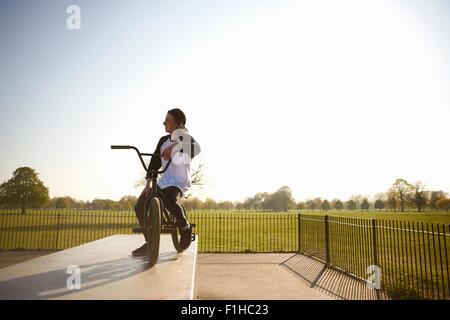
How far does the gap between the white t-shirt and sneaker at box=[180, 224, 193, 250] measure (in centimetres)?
55

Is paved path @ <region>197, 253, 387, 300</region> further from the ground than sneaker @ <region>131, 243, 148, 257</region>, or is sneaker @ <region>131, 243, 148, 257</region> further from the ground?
sneaker @ <region>131, 243, 148, 257</region>

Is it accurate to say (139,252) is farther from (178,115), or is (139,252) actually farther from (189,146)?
(178,115)

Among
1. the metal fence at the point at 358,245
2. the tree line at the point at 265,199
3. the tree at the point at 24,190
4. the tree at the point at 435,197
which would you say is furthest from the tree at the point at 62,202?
the tree at the point at 435,197

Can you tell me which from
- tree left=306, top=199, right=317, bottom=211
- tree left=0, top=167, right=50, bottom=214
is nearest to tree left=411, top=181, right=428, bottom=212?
tree left=306, top=199, right=317, bottom=211

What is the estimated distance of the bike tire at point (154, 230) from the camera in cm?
341

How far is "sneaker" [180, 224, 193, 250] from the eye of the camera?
4250 mm

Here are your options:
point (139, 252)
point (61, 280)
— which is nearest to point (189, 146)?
point (139, 252)

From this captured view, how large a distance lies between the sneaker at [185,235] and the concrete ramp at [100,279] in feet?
1.32

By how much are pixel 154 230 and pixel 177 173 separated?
3.38ft

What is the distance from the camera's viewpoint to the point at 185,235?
14.3 ft

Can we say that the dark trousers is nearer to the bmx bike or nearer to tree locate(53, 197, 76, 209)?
the bmx bike
